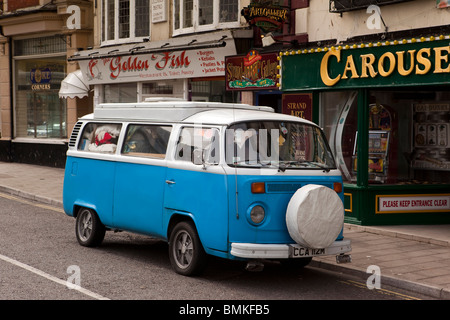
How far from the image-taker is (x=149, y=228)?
8.59 m

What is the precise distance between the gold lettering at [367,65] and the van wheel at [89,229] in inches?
207

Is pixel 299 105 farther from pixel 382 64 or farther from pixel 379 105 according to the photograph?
pixel 382 64

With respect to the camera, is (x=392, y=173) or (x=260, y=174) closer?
(x=260, y=174)

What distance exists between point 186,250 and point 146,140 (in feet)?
5.56

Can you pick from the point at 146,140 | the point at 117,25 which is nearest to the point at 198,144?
the point at 146,140

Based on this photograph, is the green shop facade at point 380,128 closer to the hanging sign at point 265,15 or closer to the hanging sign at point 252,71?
the hanging sign at point 265,15

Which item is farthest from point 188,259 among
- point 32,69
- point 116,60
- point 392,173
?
point 32,69

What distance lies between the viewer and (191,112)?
8.41 m

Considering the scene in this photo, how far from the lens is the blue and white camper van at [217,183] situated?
733 centimetres

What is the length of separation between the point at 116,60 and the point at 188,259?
1269 cm

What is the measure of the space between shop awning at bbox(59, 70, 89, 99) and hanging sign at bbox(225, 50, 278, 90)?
7096 millimetres

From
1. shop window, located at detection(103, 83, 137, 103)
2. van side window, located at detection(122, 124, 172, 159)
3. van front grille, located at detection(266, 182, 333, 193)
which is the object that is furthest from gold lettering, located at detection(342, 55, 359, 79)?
shop window, located at detection(103, 83, 137, 103)

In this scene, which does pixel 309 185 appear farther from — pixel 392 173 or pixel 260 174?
pixel 392 173
